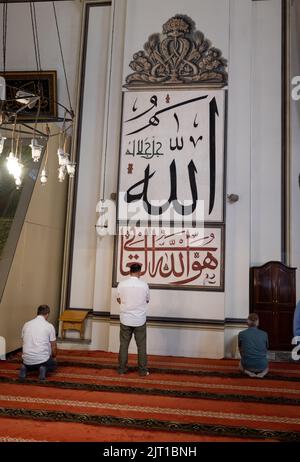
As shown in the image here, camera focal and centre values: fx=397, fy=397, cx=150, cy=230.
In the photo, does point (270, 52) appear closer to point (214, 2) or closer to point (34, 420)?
point (214, 2)

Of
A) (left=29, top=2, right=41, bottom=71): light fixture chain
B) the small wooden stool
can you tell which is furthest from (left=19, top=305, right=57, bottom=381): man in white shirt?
(left=29, top=2, right=41, bottom=71): light fixture chain

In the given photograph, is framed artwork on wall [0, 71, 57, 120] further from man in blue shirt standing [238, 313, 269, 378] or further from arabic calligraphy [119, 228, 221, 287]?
man in blue shirt standing [238, 313, 269, 378]

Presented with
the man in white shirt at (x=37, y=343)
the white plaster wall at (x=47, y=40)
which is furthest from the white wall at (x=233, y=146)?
the man in white shirt at (x=37, y=343)

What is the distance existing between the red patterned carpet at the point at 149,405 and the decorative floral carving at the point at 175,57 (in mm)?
3518

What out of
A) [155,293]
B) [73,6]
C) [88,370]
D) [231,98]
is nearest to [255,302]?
[155,293]

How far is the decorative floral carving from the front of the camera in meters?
5.07

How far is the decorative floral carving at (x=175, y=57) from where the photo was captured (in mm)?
5066

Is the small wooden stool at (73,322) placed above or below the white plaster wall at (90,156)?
below

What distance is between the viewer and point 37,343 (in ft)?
10.7

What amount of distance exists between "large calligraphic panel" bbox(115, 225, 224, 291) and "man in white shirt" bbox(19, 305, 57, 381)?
160cm

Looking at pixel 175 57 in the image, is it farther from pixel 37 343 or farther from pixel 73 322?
pixel 37 343

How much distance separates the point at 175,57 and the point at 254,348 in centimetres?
372

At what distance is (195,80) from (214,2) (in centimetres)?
108

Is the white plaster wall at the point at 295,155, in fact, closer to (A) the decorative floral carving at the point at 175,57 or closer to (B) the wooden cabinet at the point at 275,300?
(B) the wooden cabinet at the point at 275,300
